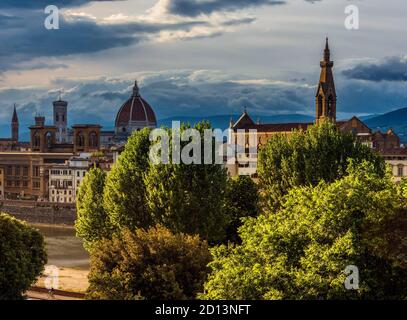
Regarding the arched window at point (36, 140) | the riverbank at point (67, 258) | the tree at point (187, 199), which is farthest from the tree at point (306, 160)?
the arched window at point (36, 140)

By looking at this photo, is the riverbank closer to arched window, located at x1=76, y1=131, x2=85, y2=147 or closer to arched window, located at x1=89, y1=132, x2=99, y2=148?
arched window, located at x1=76, y1=131, x2=85, y2=147

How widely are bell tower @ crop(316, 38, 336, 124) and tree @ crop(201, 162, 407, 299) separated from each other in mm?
83606

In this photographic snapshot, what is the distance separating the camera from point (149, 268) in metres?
33.2

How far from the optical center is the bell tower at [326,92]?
11338 centimetres

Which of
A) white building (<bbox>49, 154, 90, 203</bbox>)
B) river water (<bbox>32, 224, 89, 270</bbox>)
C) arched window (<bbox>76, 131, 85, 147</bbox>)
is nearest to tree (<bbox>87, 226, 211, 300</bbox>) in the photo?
river water (<bbox>32, 224, 89, 270</bbox>)

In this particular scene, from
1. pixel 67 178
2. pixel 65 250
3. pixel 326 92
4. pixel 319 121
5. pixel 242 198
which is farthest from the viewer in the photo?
pixel 67 178

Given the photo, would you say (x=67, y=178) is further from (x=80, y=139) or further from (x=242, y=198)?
(x=242, y=198)

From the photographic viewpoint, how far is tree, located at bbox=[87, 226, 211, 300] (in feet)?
108

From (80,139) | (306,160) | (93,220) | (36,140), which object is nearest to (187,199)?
(306,160)

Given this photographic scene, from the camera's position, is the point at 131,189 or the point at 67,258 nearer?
the point at 131,189

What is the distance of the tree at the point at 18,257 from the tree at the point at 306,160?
1800cm

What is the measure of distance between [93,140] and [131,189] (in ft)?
371
